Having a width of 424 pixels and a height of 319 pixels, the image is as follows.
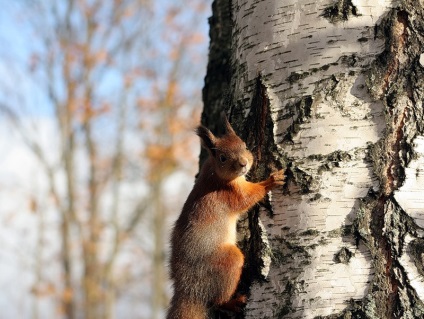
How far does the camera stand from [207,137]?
2.76 m

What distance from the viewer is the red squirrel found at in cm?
227

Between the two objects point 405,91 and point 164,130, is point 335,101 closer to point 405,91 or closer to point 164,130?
point 405,91

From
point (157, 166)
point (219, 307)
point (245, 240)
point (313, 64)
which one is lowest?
point (219, 307)

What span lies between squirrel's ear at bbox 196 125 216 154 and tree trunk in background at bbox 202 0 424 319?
0.55 metres

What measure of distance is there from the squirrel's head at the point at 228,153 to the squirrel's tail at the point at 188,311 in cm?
57

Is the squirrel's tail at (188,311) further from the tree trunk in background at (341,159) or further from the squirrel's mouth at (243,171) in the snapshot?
the squirrel's mouth at (243,171)

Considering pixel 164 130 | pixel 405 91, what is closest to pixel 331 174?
pixel 405 91

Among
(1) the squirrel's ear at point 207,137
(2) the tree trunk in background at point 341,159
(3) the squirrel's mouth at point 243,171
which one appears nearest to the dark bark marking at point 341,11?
(2) the tree trunk in background at point 341,159

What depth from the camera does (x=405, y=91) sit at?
6.69 ft

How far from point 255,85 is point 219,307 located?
86cm

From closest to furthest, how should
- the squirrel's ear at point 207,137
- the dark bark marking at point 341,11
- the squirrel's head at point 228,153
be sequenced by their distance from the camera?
the dark bark marking at point 341,11
the squirrel's head at point 228,153
the squirrel's ear at point 207,137

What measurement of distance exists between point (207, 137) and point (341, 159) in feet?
2.92

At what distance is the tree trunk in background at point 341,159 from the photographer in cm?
194

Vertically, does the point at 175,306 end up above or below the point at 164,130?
below
